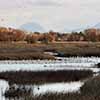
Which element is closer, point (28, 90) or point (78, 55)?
point (28, 90)

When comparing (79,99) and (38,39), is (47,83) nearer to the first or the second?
(79,99)

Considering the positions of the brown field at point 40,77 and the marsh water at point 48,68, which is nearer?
the marsh water at point 48,68

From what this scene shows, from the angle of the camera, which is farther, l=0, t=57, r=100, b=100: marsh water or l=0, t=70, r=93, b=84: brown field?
l=0, t=70, r=93, b=84: brown field

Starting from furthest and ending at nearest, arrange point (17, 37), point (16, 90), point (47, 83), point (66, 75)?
point (17, 37) → point (66, 75) → point (47, 83) → point (16, 90)

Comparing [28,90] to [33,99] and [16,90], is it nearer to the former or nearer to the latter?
[16,90]

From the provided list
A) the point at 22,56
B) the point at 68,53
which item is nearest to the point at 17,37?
the point at 68,53

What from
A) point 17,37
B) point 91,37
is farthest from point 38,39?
point 91,37

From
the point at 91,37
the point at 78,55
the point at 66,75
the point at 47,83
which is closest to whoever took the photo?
the point at 47,83

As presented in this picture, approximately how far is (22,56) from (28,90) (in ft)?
150

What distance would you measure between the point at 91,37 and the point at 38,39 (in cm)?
2510

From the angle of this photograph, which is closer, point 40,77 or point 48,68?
point 40,77

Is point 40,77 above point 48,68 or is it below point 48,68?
above

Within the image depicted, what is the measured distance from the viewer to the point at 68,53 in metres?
86.1

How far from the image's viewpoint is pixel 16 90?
87.5 feet
